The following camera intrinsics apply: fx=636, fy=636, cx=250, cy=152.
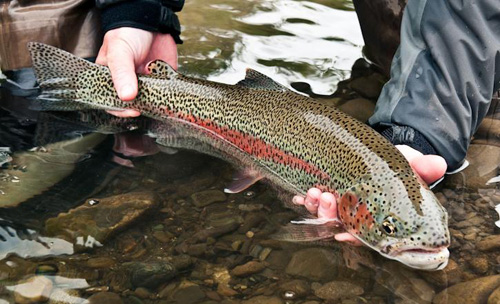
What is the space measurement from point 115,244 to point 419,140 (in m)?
1.71

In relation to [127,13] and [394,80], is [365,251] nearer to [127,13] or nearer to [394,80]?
[394,80]

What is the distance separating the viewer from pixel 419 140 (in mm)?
3482

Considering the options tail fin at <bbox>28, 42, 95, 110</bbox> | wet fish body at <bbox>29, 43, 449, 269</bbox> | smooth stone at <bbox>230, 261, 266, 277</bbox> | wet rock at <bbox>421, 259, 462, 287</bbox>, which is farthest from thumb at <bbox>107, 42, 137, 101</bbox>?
wet rock at <bbox>421, 259, 462, 287</bbox>

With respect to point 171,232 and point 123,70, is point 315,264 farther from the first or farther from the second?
point 123,70

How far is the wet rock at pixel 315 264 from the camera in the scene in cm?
306

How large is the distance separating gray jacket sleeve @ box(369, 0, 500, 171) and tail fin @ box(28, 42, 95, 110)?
227 cm

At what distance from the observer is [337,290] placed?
9.67 feet

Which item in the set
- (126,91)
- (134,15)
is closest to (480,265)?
(126,91)

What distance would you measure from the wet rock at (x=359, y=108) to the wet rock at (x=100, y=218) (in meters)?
1.67

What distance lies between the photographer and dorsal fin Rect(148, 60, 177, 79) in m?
4.39

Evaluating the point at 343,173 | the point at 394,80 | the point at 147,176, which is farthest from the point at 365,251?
the point at 147,176

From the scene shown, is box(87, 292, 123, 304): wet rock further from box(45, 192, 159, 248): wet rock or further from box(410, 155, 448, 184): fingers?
box(410, 155, 448, 184): fingers

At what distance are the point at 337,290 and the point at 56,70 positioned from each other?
8.71ft

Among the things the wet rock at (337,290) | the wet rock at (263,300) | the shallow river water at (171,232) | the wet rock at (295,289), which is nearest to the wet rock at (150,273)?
the shallow river water at (171,232)
